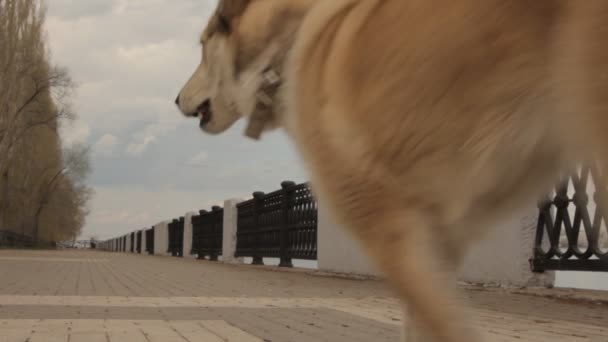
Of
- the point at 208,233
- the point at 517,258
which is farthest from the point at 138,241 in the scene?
the point at 517,258

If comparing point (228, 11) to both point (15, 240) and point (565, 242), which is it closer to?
point (565, 242)

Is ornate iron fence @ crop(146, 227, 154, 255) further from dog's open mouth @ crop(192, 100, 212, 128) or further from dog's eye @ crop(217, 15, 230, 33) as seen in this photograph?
dog's eye @ crop(217, 15, 230, 33)

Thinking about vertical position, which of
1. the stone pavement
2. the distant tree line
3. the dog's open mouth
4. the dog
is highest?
the distant tree line

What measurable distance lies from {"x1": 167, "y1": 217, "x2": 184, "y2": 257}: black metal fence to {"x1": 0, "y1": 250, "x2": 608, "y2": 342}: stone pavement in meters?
25.9

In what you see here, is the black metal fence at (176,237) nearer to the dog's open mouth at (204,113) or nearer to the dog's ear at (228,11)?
the dog's open mouth at (204,113)

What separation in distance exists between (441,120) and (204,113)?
127cm

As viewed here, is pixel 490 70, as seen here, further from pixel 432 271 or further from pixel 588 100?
pixel 432 271

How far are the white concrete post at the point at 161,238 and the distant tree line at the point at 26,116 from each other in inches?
338

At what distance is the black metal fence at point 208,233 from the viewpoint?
1023 inches

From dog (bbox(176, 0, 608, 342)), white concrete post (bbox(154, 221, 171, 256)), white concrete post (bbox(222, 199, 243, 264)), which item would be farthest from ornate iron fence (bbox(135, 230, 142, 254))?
dog (bbox(176, 0, 608, 342))

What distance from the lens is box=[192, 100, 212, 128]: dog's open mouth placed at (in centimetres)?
232

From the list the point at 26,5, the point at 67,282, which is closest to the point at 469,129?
the point at 67,282

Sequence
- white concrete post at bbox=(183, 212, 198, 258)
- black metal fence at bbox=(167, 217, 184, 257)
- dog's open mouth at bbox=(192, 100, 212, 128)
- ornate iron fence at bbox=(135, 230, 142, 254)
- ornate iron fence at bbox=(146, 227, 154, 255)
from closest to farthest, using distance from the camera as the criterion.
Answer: dog's open mouth at bbox=(192, 100, 212, 128) < white concrete post at bbox=(183, 212, 198, 258) < black metal fence at bbox=(167, 217, 184, 257) < ornate iron fence at bbox=(146, 227, 154, 255) < ornate iron fence at bbox=(135, 230, 142, 254)

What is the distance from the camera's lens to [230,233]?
2339 centimetres
